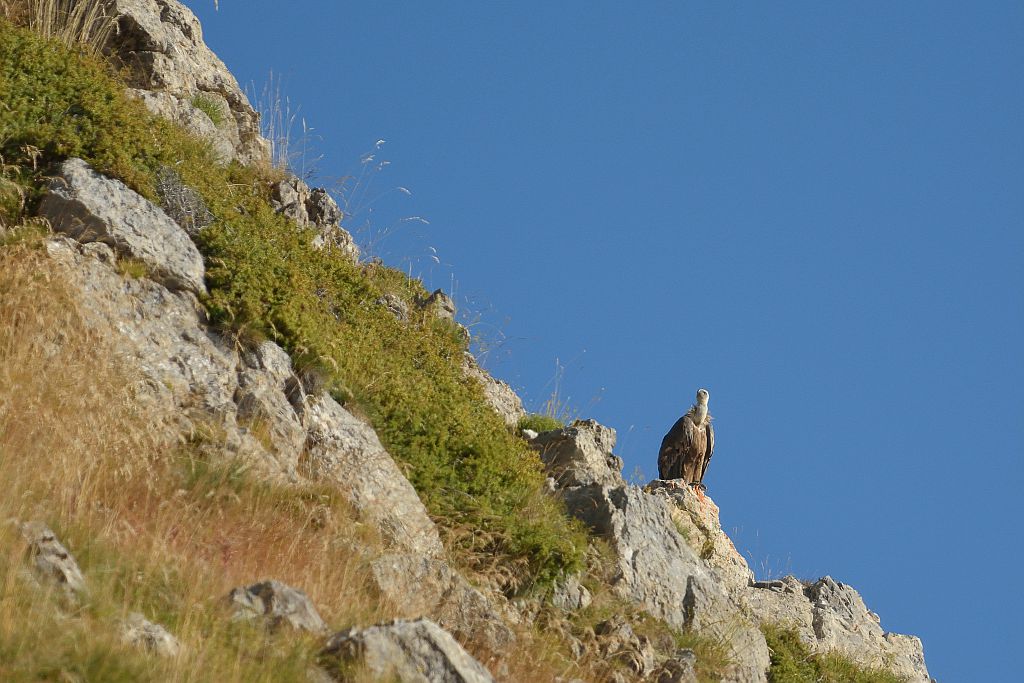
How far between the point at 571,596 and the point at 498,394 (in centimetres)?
425

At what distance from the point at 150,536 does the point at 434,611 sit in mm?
2304

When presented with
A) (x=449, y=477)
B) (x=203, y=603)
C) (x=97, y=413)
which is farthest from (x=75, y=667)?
(x=449, y=477)

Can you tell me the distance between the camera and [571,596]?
1055cm

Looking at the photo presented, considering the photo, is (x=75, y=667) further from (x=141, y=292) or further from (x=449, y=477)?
(x=449, y=477)

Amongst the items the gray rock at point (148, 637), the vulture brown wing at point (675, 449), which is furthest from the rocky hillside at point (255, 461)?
the vulture brown wing at point (675, 449)

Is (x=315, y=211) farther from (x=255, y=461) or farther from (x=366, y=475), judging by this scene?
(x=255, y=461)

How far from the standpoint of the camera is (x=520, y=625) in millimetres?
9719

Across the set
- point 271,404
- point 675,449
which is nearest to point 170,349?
point 271,404

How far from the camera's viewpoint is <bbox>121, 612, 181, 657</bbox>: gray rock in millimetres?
5781

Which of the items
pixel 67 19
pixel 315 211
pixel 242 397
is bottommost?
pixel 242 397

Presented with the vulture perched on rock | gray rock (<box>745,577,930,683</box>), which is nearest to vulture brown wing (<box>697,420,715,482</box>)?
the vulture perched on rock

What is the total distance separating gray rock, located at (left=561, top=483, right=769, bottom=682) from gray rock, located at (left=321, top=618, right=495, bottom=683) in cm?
473

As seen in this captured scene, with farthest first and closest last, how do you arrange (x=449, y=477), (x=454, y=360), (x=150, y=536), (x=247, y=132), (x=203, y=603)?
1. (x=247, y=132)
2. (x=454, y=360)
3. (x=449, y=477)
4. (x=150, y=536)
5. (x=203, y=603)

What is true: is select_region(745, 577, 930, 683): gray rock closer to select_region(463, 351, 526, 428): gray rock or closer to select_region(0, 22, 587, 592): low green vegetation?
select_region(463, 351, 526, 428): gray rock
